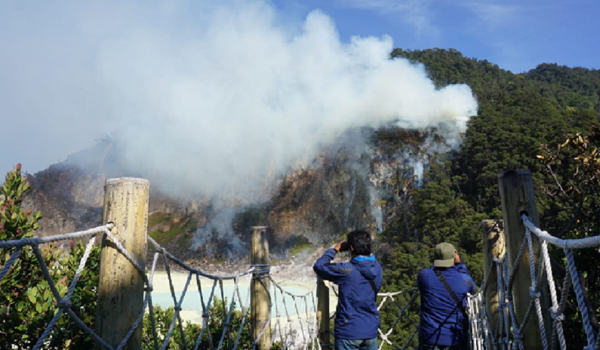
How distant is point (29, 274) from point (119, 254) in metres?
1.86

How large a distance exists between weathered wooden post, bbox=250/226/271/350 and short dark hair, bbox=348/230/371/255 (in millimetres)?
1182

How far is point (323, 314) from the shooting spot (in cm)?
372

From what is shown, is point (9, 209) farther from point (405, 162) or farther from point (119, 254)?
point (405, 162)

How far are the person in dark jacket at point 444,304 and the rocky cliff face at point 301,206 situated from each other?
939 inches

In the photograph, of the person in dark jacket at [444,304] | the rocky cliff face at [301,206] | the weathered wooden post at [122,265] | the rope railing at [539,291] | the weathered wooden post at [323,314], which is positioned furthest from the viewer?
the rocky cliff face at [301,206]

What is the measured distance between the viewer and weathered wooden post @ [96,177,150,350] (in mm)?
1494

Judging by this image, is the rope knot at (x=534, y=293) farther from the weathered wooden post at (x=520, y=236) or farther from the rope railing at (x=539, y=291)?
the weathered wooden post at (x=520, y=236)

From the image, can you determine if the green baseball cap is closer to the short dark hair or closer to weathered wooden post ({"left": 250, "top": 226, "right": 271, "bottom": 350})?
the short dark hair

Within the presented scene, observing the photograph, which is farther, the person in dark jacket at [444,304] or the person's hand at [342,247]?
the person's hand at [342,247]

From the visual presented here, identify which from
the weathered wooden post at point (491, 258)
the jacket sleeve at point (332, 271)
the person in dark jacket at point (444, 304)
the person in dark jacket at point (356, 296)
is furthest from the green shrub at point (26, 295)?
the weathered wooden post at point (491, 258)

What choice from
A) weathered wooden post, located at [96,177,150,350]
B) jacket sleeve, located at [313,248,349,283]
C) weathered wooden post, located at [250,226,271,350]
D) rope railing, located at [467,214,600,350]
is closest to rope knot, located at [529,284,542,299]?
rope railing, located at [467,214,600,350]

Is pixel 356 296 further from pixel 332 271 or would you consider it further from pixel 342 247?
pixel 342 247

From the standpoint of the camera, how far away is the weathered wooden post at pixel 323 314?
369cm

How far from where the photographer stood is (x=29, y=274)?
2.87 metres
